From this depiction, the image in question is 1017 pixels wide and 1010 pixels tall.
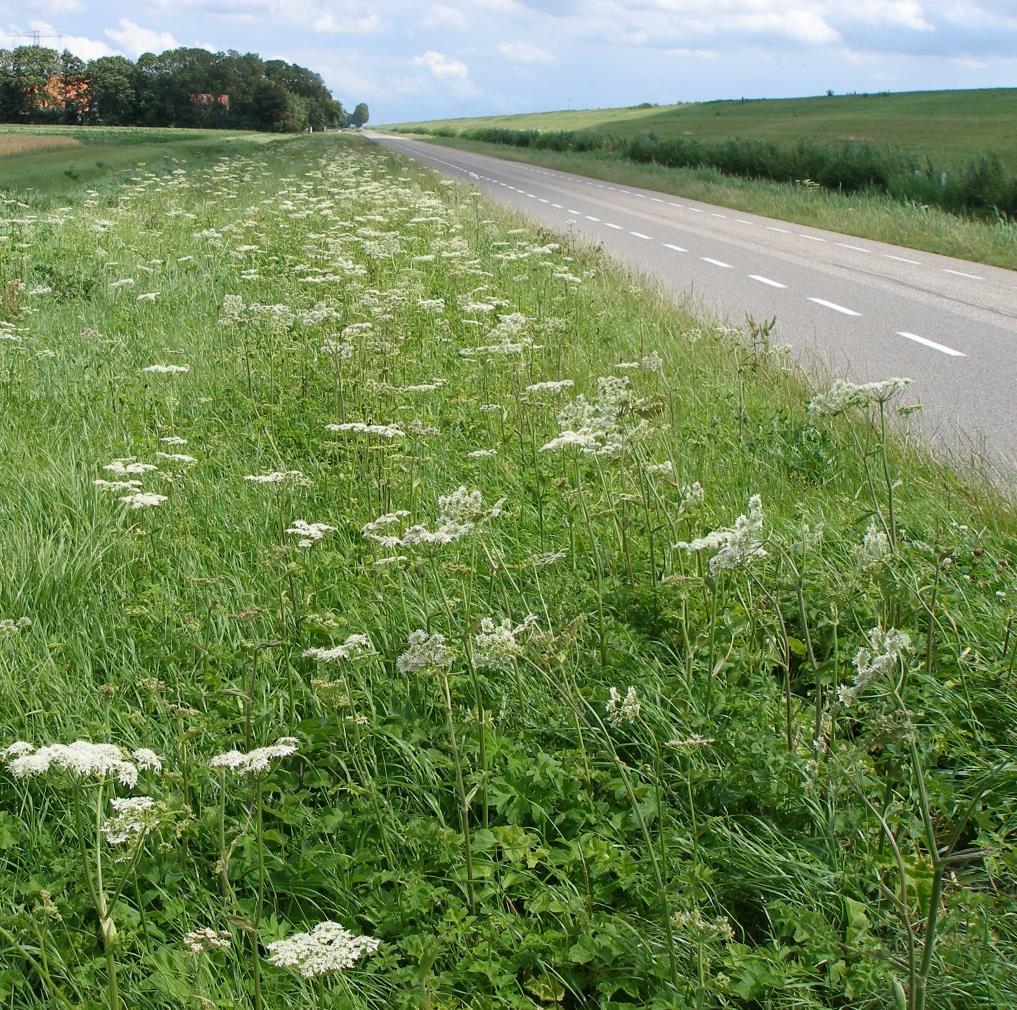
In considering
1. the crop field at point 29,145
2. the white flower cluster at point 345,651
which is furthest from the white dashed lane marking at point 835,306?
the crop field at point 29,145

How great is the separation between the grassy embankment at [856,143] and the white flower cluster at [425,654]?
1752cm

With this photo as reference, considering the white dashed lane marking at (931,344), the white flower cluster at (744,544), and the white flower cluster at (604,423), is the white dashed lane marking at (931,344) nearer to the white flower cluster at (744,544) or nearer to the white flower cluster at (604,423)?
the white flower cluster at (604,423)

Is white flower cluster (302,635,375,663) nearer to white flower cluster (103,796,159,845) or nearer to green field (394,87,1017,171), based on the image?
white flower cluster (103,796,159,845)

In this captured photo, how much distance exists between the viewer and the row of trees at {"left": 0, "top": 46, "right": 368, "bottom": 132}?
124 meters

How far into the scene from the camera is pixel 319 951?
2.16m

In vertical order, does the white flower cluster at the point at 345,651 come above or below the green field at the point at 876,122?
below

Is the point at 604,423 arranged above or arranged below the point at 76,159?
below

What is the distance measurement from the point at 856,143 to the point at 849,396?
32086mm

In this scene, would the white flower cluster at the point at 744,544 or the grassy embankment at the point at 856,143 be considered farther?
the grassy embankment at the point at 856,143

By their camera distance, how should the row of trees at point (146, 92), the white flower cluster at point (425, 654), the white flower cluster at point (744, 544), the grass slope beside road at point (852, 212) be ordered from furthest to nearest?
the row of trees at point (146, 92), the grass slope beside road at point (852, 212), the white flower cluster at point (744, 544), the white flower cluster at point (425, 654)

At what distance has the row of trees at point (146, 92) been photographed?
123750mm

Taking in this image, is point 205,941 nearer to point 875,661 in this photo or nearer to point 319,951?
point 319,951

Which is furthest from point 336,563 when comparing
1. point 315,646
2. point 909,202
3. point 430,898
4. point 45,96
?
point 45,96

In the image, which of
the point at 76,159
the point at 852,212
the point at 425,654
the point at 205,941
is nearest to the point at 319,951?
the point at 205,941
